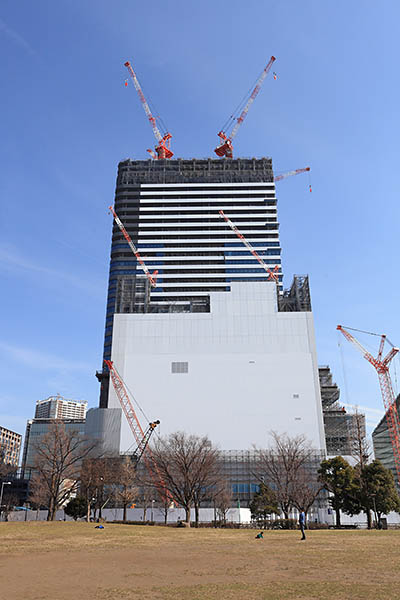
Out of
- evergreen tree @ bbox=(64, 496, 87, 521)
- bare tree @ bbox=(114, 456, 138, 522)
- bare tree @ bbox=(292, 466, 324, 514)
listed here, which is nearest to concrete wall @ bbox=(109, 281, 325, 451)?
bare tree @ bbox=(292, 466, 324, 514)

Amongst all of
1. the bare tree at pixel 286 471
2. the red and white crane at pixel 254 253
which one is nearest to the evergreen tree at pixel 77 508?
the bare tree at pixel 286 471

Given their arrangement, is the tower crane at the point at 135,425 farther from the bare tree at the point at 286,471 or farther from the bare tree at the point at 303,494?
the bare tree at the point at 303,494

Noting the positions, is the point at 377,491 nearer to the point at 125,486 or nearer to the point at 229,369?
the point at 125,486

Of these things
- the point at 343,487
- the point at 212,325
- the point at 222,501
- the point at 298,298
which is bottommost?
the point at 222,501

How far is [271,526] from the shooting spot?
48.5 m

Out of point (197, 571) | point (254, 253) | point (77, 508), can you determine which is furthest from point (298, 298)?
A: point (197, 571)

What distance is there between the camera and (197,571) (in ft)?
53.8

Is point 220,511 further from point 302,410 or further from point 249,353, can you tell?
point 249,353

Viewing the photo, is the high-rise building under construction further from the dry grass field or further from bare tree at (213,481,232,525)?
the dry grass field

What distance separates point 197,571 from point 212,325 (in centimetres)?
9073

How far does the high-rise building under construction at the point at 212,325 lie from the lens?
9638 cm

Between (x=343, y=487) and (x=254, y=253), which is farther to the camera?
(x=254, y=253)

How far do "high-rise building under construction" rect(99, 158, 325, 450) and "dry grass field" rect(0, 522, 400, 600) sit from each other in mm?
70596

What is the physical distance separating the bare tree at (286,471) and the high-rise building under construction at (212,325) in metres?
8.73
